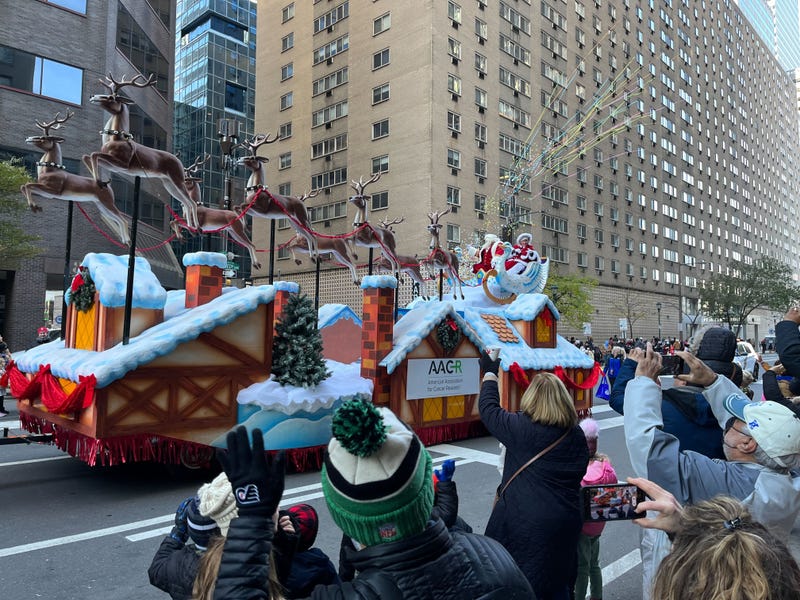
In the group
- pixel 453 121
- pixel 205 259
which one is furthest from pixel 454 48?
pixel 205 259

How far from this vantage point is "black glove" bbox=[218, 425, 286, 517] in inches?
62.1

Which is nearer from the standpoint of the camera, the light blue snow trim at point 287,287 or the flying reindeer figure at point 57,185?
the flying reindeer figure at point 57,185

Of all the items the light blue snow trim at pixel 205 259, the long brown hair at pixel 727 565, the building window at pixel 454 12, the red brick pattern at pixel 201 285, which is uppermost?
the building window at pixel 454 12

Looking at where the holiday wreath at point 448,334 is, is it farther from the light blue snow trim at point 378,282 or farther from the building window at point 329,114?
the building window at point 329,114

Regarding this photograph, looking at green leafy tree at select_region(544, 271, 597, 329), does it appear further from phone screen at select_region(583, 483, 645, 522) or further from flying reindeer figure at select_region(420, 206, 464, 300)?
phone screen at select_region(583, 483, 645, 522)

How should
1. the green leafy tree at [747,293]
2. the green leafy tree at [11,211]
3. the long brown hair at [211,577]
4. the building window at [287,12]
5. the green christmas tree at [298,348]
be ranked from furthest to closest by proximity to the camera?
the green leafy tree at [747,293] < the building window at [287,12] < the green leafy tree at [11,211] < the green christmas tree at [298,348] < the long brown hair at [211,577]

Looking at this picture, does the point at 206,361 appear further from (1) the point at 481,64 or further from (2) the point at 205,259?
(1) the point at 481,64

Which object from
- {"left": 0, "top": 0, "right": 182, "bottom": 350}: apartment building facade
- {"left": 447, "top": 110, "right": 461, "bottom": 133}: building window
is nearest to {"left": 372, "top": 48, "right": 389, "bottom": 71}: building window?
{"left": 447, "top": 110, "right": 461, "bottom": 133}: building window

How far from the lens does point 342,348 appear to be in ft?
42.1

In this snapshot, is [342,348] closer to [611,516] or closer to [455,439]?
[455,439]

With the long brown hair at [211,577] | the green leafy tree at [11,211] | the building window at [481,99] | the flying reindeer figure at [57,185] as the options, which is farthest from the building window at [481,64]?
the long brown hair at [211,577]

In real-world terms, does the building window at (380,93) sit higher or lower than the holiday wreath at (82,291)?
higher

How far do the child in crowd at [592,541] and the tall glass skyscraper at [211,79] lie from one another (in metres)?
49.6

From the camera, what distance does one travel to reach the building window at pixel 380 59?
33344 mm
